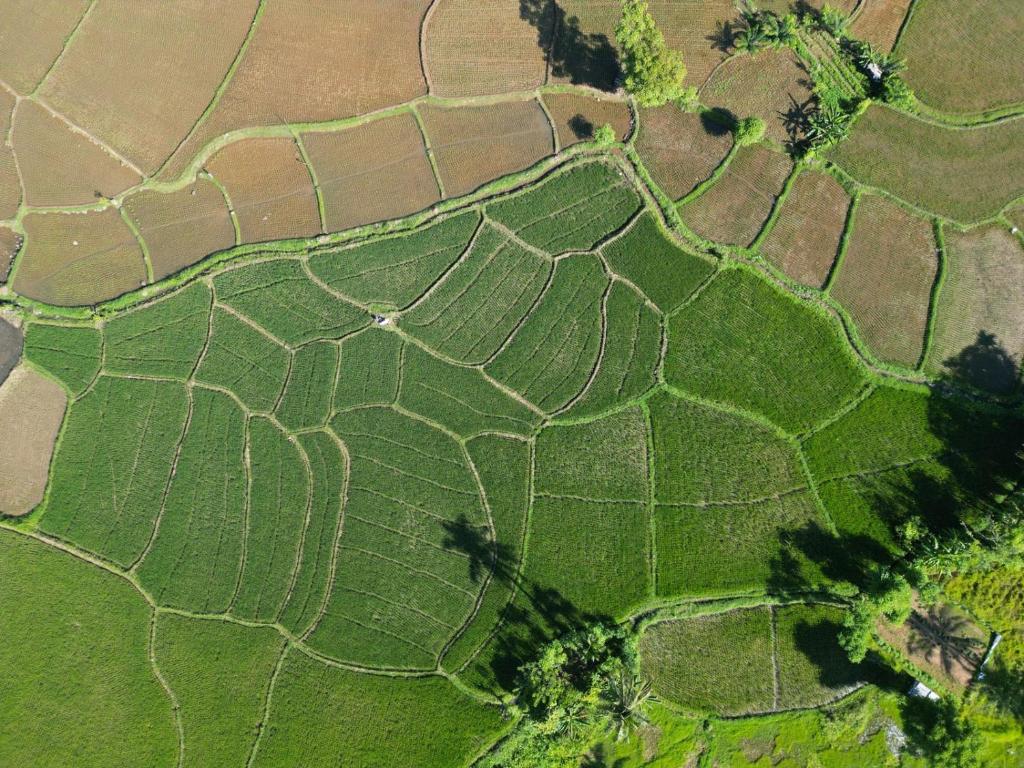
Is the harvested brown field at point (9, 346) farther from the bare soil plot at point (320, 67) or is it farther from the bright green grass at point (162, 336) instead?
the bare soil plot at point (320, 67)

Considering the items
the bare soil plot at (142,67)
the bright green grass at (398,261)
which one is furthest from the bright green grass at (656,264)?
the bare soil plot at (142,67)

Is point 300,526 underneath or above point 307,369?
underneath

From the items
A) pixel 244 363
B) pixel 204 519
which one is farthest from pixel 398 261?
pixel 204 519

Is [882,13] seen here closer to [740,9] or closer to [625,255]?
[740,9]

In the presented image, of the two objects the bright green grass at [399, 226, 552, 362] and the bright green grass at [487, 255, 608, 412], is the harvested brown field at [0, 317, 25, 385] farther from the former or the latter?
the bright green grass at [487, 255, 608, 412]

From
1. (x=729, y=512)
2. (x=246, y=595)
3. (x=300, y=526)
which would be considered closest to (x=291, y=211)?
(x=300, y=526)
